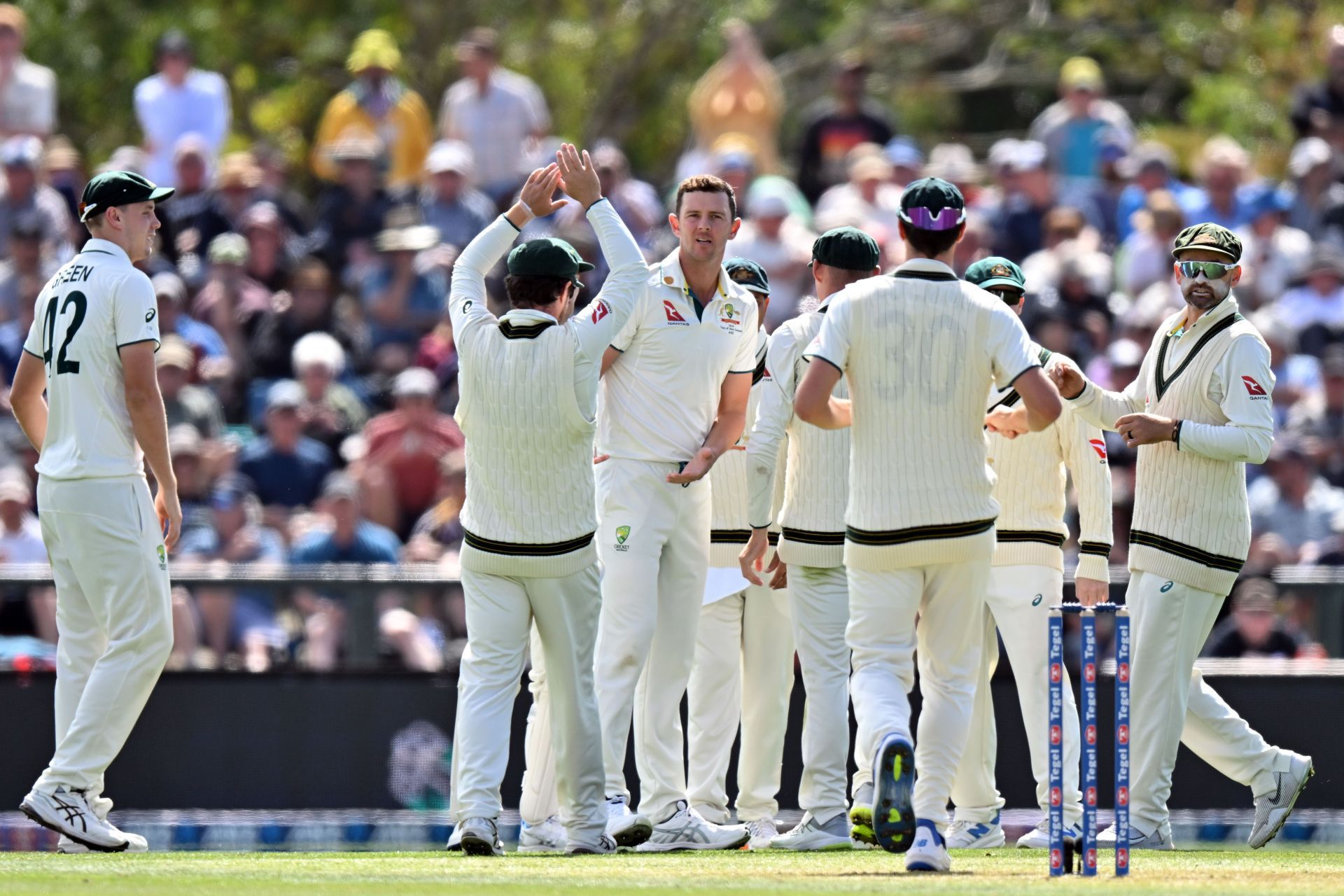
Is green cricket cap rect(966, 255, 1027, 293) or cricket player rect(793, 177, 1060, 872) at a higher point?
green cricket cap rect(966, 255, 1027, 293)

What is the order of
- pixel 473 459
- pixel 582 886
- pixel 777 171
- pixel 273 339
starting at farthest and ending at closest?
pixel 777 171
pixel 273 339
pixel 473 459
pixel 582 886

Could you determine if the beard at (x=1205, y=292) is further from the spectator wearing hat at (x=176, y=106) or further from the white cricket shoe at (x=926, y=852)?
the spectator wearing hat at (x=176, y=106)

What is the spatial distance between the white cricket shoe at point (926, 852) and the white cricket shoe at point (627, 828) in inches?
58.7

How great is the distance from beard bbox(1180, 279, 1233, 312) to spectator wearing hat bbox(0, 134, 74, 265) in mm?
10148

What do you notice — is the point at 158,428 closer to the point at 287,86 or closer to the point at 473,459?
the point at 473,459

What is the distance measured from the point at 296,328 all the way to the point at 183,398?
146 cm

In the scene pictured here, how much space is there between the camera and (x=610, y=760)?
9180 mm

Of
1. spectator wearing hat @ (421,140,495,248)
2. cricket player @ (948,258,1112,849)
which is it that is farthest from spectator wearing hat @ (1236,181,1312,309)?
cricket player @ (948,258,1112,849)

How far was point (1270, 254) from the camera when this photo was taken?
17.5 m

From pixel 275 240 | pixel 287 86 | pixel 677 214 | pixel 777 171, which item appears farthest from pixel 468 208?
pixel 287 86

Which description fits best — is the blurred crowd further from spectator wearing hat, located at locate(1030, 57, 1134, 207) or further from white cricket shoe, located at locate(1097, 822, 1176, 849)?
white cricket shoe, located at locate(1097, 822, 1176, 849)

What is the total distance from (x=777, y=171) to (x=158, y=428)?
12.7 metres

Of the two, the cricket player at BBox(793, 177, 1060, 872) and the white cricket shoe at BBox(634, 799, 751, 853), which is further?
the white cricket shoe at BBox(634, 799, 751, 853)

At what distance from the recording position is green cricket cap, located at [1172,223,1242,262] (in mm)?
9062
